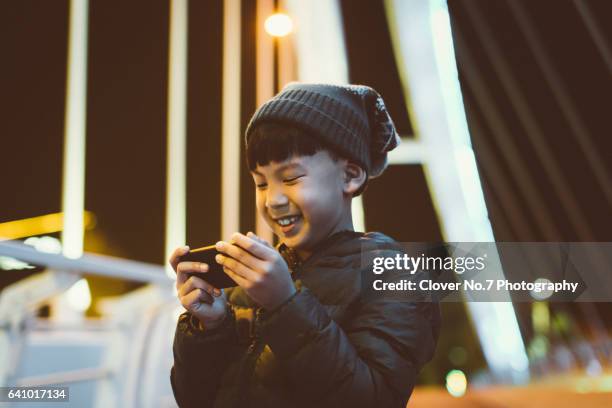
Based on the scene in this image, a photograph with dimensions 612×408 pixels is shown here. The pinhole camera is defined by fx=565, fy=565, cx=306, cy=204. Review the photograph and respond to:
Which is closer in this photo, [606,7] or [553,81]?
[606,7]

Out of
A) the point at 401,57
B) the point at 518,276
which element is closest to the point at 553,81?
the point at 401,57

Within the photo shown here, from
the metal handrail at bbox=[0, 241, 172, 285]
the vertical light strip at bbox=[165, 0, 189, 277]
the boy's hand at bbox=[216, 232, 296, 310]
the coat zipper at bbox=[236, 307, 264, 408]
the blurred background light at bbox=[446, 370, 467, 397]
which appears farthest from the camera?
the blurred background light at bbox=[446, 370, 467, 397]

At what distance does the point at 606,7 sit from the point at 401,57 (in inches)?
158

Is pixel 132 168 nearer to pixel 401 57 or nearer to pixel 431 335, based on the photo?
pixel 401 57

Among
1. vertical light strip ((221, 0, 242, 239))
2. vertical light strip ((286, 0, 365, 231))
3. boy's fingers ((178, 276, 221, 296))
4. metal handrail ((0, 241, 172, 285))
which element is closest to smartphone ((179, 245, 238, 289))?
boy's fingers ((178, 276, 221, 296))

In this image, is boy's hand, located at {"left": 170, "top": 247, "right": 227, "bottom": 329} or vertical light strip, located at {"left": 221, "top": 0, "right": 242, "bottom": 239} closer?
boy's hand, located at {"left": 170, "top": 247, "right": 227, "bottom": 329}

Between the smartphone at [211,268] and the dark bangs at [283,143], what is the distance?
0.17 metres

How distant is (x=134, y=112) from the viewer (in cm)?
359

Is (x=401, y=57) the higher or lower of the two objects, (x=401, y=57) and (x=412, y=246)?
the higher

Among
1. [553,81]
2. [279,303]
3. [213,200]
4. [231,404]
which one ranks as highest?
[553,81]

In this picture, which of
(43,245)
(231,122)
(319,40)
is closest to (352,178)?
(43,245)

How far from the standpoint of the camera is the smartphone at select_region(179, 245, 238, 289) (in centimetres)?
78

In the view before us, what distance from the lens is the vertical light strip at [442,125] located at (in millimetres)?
5254

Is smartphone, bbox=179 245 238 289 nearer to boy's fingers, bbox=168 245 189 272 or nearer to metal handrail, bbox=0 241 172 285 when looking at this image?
boy's fingers, bbox=168 245 189 272
